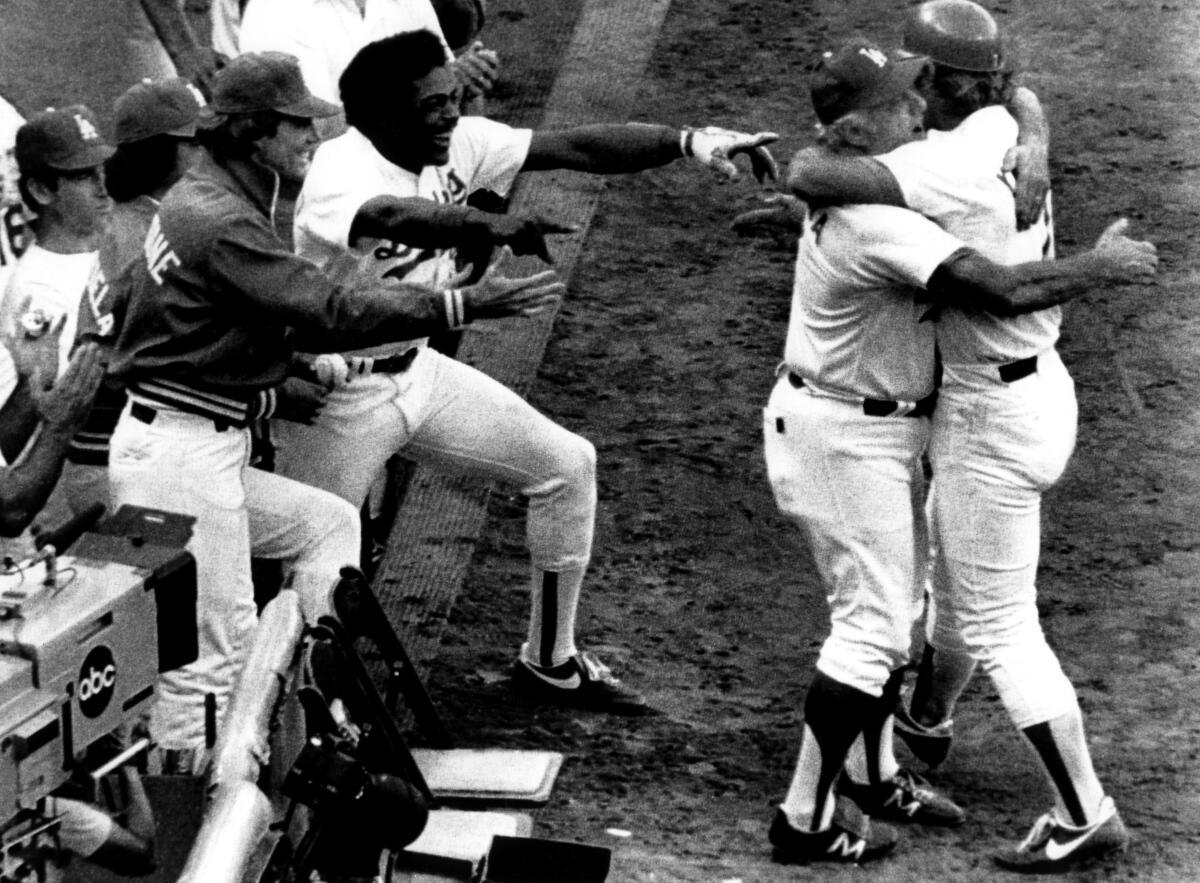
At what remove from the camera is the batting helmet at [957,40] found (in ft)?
20.1

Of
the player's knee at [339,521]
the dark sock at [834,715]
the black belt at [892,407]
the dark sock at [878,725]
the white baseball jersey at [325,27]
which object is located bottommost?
the dark sock at [878,725]

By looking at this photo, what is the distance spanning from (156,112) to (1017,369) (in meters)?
2.18

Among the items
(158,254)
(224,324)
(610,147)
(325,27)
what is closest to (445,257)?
(610,147)

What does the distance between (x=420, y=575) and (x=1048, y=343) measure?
2350 millimetres

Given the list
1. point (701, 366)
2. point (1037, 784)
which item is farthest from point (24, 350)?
point (701, 366)

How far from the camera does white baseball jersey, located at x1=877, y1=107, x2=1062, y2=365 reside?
6012 millimetres

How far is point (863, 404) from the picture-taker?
6.22 m

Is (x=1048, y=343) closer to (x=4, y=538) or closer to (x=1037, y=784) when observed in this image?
(x=1037, y=784)

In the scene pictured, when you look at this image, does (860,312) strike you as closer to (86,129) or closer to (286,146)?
(286,146)

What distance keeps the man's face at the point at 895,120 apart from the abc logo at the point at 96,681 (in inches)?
88.1

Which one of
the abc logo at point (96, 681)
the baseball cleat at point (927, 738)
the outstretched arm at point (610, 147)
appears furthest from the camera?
the outstretched arm at point (610, 147)

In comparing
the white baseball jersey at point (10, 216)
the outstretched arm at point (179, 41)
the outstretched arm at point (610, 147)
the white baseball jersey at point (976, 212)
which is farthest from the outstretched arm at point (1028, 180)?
the outstretched arm at point (179, 41)

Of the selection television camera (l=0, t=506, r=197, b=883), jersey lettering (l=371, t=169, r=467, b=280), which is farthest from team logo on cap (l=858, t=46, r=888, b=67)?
television camera (l=0, t=506, r=197, b=883)

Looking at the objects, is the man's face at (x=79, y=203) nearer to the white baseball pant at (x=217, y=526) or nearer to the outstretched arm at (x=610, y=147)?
the white baseball pant at (x=217, y=526)
